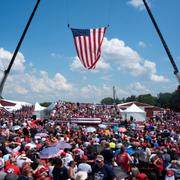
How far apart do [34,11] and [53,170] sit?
24.5ft

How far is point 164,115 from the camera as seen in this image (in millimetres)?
41750

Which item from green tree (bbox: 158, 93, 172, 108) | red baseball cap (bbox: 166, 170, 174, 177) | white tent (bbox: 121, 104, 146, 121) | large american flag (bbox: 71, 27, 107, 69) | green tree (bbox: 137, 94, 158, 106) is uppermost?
green tree (bbox: 137, 94, 158, 106)

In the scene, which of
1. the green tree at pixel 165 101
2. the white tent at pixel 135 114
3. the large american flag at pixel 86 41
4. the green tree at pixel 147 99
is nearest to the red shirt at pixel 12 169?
the large american flag at pixel 86 41

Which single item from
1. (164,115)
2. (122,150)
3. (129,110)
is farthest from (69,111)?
(122,150)

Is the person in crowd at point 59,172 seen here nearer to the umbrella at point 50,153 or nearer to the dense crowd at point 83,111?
the umbrella at point 50,153

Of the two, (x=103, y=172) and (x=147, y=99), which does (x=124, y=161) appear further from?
(x=147, y=99)

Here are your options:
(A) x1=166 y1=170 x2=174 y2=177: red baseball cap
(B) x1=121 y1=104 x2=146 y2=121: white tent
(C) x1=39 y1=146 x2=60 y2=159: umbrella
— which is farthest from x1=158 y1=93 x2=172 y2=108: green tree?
(A) x1=166 y1=170 x2=174 y2=177: red baseball cap

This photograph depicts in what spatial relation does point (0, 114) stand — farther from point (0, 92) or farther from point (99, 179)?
point (99, 179)

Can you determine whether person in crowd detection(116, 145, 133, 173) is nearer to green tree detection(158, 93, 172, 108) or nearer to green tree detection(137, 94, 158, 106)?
green tree detection(158, 93, 172, 108)

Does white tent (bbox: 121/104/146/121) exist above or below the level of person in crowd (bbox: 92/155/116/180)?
above

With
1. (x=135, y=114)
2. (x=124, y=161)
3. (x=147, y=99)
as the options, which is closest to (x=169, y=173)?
(x=124, y=161)

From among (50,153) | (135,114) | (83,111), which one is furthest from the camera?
(83,111)

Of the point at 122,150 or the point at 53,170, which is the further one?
the point at 122,150

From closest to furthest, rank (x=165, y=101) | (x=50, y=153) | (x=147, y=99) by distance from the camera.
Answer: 1. (x=50, y=153)
2. (x=165, y=101)
3. (x=147, y=99)
